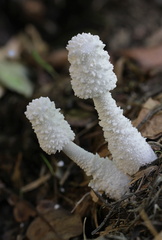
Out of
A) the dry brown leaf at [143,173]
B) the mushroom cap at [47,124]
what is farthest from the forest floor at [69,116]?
the mushroom cap at [47,124]

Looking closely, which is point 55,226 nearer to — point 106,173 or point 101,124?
point 106,173

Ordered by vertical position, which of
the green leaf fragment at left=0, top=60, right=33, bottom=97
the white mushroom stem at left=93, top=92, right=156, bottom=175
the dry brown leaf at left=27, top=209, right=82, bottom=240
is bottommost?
the dry brown leaf at left=27, top=209, right=82, bottom=240

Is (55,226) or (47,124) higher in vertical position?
(47,124)

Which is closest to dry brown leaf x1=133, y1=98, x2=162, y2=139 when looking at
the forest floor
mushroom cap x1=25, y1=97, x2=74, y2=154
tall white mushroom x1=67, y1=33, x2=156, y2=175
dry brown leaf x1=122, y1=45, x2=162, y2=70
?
the forest floor

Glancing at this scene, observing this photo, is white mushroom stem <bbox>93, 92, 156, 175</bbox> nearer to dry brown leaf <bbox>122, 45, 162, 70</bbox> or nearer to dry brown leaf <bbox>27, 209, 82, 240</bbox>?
dry brown leaf <bbox>27, 209, 82, 240</bbox>

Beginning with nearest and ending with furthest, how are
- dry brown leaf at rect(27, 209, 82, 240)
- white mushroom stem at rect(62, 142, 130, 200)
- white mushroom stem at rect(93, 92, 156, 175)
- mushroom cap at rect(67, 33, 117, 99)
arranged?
mushroom cap at rect(67, 33, 117, 99) → white mushroom stem at rect(93, 92, 156, 175) → white mushroom stem at rect(62, 142, 130, 200) → dry brown leaf at rect(27, 209, 82, 240)

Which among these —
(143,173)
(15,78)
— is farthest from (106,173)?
(15,78)
